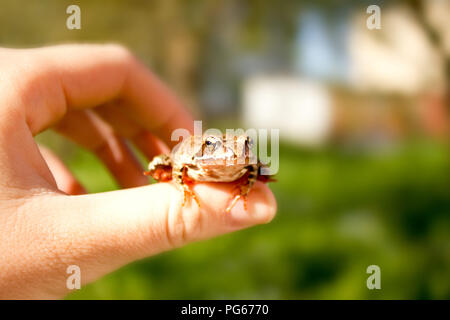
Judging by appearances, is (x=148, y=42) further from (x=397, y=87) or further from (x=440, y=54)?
(x=440, y=54)

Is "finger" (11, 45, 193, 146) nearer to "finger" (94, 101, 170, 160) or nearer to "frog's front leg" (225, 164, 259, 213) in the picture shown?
"finger" (94, 101, 170, 160)

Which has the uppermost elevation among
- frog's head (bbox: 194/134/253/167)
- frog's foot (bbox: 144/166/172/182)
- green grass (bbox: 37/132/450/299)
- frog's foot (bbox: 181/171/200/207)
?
frog's head (bbox: 194/134/253/167)

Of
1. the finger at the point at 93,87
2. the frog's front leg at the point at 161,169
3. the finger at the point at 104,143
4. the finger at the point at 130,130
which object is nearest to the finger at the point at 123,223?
the frog's front leg at the point at 161,169

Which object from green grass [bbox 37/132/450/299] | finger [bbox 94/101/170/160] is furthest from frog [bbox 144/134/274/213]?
green grass [bbox 37/132/450/299]

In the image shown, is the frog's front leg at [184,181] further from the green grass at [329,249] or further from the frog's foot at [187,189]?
the green grass at [329,249]

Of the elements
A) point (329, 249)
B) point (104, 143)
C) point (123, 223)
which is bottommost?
point (329, 249)

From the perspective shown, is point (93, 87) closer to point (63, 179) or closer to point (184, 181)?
point (63, 179)

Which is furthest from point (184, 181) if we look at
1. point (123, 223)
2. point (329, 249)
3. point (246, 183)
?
point (329, 249)
